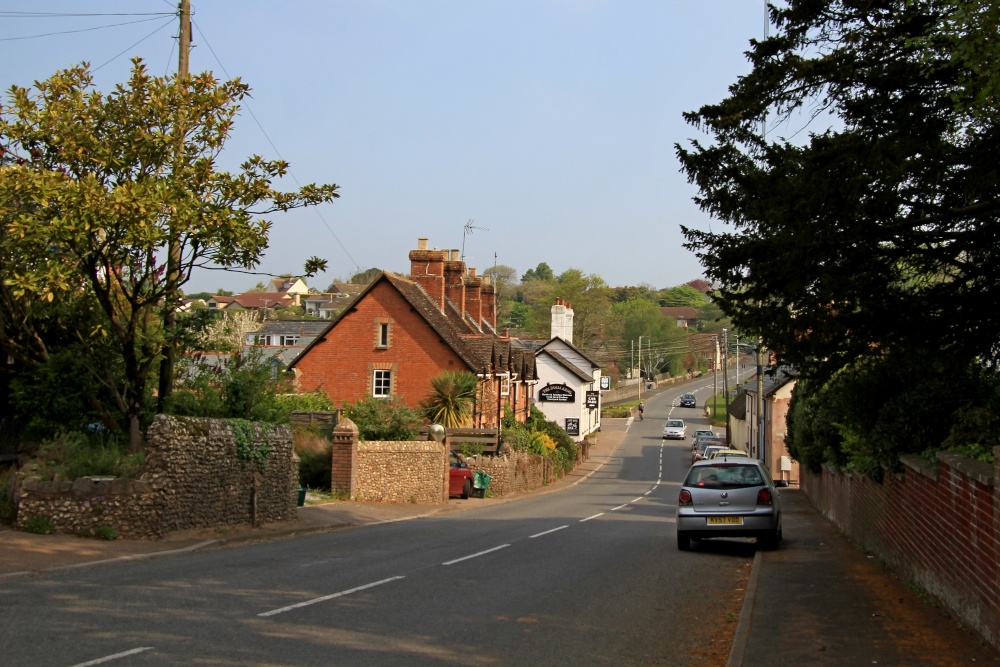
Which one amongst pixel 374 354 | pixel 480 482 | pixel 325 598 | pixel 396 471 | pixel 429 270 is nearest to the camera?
pixel 325 598

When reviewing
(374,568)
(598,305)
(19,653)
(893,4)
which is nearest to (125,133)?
(374,568)

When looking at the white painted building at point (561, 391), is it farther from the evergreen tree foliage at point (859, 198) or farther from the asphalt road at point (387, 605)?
the evergreen tree foliage at point (859, 198)

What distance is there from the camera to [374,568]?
13.7m

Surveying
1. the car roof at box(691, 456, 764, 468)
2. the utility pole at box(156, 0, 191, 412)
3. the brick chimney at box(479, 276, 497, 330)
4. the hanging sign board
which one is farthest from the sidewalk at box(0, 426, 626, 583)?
the hanging sign board

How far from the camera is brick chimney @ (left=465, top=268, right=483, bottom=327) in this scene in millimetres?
50031

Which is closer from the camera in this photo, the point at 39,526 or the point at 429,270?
Result: the point at 39,526

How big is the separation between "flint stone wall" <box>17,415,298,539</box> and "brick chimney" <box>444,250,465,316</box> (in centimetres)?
2861

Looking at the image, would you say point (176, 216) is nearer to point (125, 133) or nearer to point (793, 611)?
point (125, 133)

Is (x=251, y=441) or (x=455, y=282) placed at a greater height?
(x=455, y=282)

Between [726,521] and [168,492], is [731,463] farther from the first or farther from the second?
[168,492]

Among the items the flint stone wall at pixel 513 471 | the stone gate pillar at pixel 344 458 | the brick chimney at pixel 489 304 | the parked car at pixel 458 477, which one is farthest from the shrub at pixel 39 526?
the brick chimney at pixel 489 304

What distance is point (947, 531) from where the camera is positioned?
967cm

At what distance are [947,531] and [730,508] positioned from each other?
24.8 feet

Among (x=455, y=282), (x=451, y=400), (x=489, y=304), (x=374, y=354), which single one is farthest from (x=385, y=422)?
(x=489, y=304)
